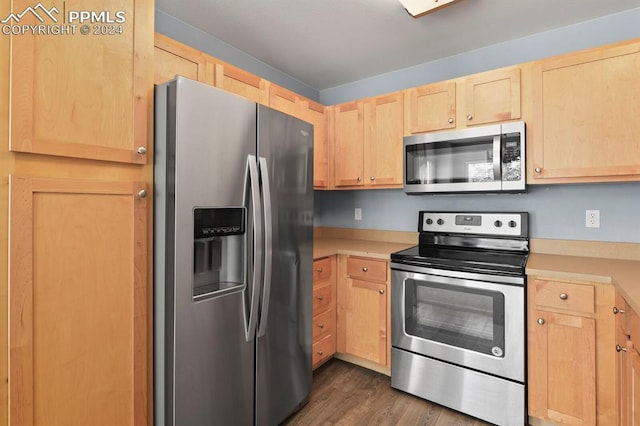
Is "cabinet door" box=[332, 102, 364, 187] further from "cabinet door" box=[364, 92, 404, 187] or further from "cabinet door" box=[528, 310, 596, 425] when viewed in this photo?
"cabinet door" box=[528, 310, 596, 425]

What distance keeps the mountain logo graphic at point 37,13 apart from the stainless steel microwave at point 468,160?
7.02ft

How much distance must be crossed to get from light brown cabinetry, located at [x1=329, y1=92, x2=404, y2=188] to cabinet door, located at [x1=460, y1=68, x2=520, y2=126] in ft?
1.69

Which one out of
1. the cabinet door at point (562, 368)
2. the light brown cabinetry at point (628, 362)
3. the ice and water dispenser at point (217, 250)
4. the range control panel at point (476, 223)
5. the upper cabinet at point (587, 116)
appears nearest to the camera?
the light brown cabinetry at point (628, 362)

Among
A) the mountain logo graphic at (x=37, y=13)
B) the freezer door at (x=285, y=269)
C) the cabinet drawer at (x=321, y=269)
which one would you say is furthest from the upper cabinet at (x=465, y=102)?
the mountain logo graphic at (x=37, y=13)

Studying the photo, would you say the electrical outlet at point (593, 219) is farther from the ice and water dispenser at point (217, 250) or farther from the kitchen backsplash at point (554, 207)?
the ice and water dispenser at point (217, 250)

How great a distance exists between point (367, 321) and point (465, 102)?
1.76 meters

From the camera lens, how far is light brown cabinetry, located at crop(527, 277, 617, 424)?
1.63m

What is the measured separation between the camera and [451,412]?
2041mm

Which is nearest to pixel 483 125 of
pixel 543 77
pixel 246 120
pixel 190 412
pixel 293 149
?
pixel 543 77

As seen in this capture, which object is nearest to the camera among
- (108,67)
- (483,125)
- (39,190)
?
(39,190)

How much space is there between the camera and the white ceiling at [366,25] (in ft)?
6.64

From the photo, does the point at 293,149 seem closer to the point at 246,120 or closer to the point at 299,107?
the point at 246,120

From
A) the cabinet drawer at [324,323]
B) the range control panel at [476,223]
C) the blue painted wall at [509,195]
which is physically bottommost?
the cabinet drawer at [324,323]

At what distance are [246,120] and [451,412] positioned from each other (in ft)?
7.05
